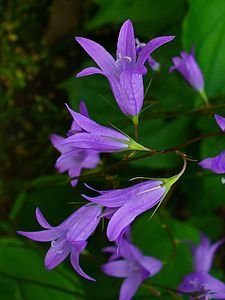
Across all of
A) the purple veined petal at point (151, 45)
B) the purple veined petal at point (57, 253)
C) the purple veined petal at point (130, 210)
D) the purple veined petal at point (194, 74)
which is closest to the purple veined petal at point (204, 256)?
the purple veined petal at point (194, 74)

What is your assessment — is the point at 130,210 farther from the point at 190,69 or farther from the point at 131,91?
the point at 190,69

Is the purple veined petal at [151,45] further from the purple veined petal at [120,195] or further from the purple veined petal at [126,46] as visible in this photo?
the purple veined petal at [120,195]

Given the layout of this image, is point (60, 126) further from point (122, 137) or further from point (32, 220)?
point (122, 137)

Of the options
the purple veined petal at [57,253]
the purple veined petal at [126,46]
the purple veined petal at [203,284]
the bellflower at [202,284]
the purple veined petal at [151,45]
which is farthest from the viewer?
the purple veined petal at [203,284]

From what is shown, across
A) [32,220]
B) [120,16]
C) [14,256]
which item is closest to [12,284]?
[14,256]

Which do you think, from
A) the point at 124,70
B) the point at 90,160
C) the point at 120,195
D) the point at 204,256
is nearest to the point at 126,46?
the point at 124,70

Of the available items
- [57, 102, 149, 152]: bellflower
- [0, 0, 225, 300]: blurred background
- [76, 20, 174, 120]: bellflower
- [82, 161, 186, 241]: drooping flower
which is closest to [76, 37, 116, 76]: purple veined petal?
[76, 20, 174, 120]: bellflower

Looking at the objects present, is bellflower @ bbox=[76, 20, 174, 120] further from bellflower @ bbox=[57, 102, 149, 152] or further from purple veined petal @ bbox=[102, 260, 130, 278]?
purple veined petal @ bbox=[102, 260, 130, 278]
